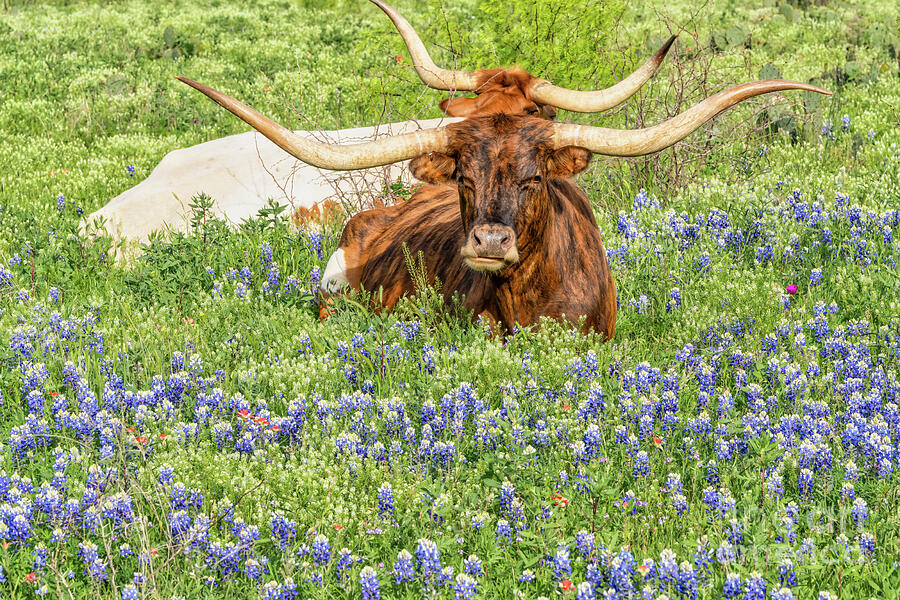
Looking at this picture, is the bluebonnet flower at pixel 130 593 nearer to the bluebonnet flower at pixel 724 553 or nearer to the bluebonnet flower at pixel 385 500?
the bluebonnet flower at pixel 385 500

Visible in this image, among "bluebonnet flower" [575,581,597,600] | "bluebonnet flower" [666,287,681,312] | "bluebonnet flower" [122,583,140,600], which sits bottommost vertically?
"bluebonnet flower" [122,583,140,600]

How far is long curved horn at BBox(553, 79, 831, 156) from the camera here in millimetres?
5489

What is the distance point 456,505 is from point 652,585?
3.16ft

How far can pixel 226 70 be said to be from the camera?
669 inches

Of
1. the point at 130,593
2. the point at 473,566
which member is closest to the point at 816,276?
the point at 473,566

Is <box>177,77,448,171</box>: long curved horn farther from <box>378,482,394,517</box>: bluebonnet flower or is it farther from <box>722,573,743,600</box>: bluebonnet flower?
<box>722,573,743,600</box>: bluebonnet flower

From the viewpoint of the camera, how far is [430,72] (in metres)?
7.38

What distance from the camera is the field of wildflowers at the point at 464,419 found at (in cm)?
377

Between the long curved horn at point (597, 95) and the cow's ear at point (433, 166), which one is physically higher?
the long curved horn at point (597, 95)

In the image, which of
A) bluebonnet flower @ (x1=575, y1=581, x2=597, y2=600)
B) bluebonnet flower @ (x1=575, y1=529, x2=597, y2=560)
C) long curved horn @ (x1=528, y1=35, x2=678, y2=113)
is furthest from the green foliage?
bluebonnet flower @ (x1=575, y1=581, x2=597, y2=600)

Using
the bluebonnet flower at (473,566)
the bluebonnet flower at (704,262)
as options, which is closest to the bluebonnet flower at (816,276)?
the bluebonnet flower at (704,262)

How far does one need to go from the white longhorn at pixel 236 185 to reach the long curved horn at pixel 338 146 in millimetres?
3417

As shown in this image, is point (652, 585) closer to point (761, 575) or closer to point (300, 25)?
point (761, 575)

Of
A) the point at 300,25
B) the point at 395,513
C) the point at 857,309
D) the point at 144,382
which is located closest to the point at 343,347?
the point at 144,382
